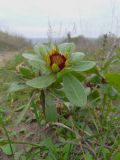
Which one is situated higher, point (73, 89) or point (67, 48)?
point (67, 48)

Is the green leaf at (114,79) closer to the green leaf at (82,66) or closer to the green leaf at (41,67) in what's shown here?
the green leaf at (82,66)

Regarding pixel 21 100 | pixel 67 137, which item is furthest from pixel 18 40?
pixel 67 137

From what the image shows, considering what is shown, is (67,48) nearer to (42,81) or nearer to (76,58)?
(76,58)

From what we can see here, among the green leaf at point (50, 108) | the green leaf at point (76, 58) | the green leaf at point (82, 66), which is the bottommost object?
the green leaf at point (50, 108)

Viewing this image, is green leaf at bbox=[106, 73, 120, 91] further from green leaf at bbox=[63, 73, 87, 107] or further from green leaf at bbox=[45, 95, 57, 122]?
green leaf at bbox=[45, 95, 57, 122]

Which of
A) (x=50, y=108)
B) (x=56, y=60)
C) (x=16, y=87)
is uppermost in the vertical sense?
(x=56, y=60)

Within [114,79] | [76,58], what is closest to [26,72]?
[76,58]

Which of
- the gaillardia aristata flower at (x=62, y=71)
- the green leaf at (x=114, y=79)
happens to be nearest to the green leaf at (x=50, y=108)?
the gaillardia aristata flower at (x=62, y=71)
